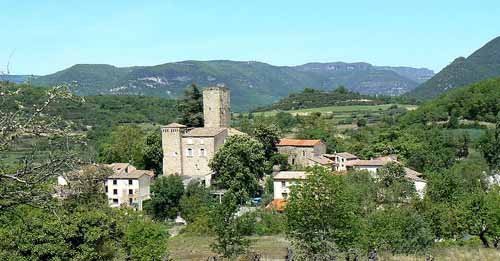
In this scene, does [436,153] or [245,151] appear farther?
[436,153]

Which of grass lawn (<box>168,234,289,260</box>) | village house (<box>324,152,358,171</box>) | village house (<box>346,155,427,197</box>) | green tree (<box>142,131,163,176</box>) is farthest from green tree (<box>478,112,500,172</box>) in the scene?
grass lawn (<box>168,234,289,260</box>)

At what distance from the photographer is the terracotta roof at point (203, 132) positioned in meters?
51.2

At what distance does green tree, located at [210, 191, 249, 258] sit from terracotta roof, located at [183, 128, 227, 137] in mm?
23402

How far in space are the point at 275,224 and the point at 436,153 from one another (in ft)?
97.3

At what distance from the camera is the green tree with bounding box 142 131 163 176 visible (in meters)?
55.1

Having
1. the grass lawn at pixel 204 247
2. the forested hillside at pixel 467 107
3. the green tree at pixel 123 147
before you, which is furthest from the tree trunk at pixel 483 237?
the forested hillside at pixel 467 107

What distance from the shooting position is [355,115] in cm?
11262

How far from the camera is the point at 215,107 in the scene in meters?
54.8

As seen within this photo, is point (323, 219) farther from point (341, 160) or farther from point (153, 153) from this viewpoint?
Result: point (153, 153)

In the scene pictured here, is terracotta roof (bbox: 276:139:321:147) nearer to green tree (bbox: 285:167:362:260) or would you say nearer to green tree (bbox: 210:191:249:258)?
green tree (bbox: 210:191:249:258)

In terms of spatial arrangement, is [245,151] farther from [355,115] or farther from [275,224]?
[355,115]

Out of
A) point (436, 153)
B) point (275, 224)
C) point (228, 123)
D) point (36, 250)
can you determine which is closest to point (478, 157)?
point (436, 153)

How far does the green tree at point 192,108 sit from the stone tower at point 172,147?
5.09 m

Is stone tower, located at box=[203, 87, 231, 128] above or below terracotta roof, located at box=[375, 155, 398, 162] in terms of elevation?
above
